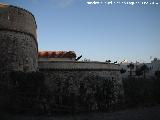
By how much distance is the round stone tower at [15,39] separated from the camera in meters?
15.5

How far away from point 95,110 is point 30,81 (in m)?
4.84

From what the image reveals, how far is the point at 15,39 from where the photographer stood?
16.2 m

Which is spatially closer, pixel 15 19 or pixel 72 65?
pixel 15 19

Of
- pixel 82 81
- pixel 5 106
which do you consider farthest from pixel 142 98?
pixel 5 106

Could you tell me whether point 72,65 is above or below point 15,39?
below

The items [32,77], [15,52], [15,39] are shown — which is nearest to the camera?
[32,77]

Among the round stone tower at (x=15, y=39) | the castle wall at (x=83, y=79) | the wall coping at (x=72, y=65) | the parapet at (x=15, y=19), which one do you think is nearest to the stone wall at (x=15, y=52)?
the round stone tower at (x=15, y=39)

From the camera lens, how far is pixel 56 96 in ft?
49.1

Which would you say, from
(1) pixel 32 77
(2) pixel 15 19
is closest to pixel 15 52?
(2) pixel 15 19

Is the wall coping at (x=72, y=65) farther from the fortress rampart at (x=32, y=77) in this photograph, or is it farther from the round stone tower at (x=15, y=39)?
the round stone tower at (x=15, y=39)

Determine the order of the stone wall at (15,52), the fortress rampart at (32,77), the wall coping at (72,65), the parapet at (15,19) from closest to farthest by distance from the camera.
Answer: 1. the fortress rampart at (32,77)
2. the stone wall at (15,52)
3. the parapet at (15,19)
4. the wall coping at (72,65)

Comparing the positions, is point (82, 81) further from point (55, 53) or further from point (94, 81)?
point (55, 53)

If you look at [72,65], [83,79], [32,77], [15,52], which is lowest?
[83,79]

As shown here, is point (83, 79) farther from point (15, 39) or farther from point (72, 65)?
point (15, 39)
